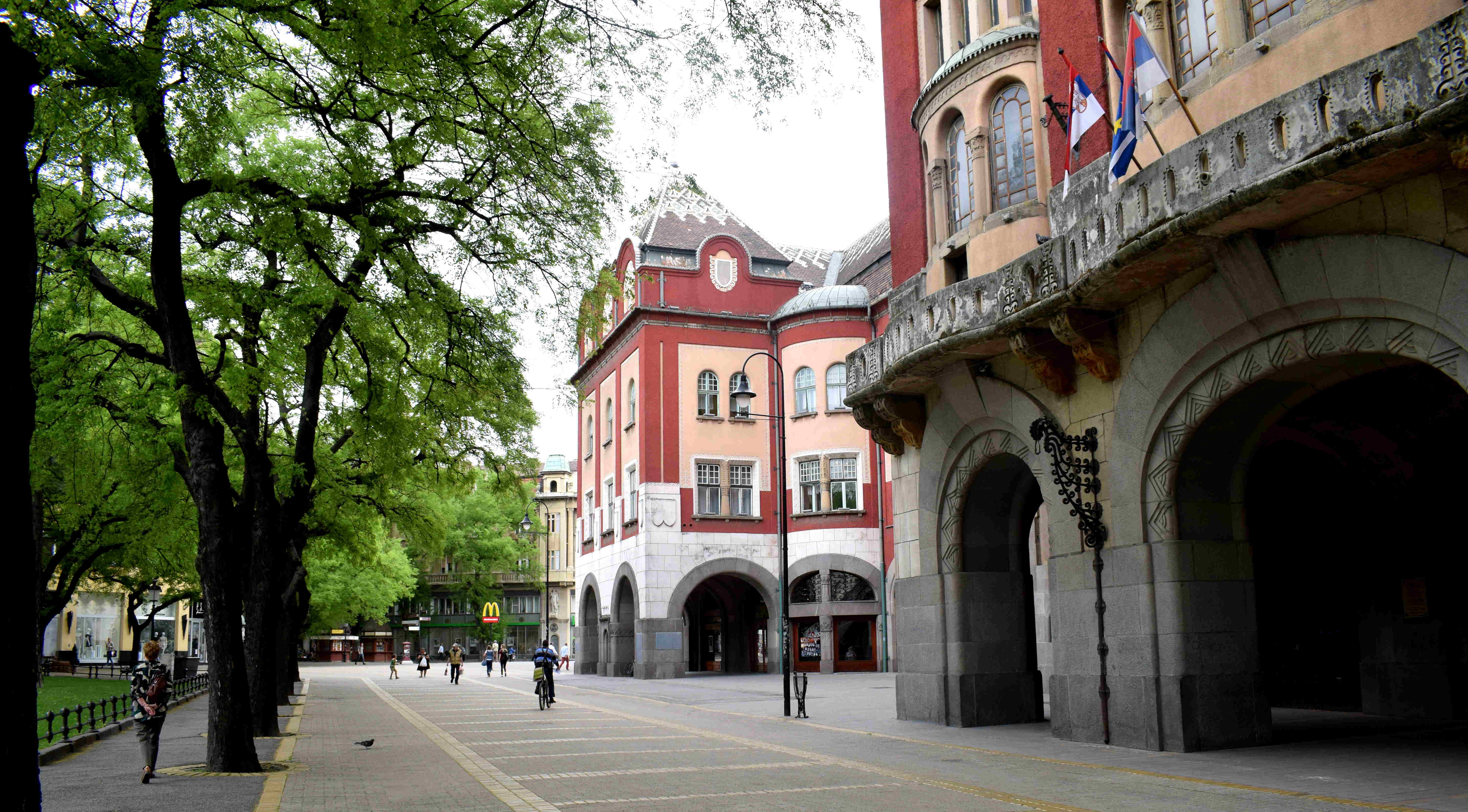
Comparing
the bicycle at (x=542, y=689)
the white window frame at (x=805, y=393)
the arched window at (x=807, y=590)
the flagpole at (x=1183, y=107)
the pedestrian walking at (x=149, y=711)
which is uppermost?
the white window frame at (x=805, y=393)

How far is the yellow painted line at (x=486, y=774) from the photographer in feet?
38.4

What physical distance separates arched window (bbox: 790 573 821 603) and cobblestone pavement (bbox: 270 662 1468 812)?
1942 cm

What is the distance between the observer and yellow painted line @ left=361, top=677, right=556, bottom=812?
460 inches

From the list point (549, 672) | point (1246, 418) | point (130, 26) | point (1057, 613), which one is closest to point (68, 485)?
point (549, 672)

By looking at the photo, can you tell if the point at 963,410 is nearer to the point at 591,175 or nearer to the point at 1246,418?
the point at 1246,418

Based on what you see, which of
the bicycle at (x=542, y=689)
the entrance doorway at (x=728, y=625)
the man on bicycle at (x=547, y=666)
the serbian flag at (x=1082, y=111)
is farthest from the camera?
the entrance doorway at (x=728, y=625)

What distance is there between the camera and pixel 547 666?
2778 centimetres

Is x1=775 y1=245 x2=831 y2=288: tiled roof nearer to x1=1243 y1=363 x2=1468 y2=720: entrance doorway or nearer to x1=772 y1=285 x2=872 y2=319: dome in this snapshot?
x1=772 y1=285 x2=872 y2=319: dome

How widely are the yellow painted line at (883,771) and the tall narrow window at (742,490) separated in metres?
22.5

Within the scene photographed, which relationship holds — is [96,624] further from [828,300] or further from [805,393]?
[828,300]

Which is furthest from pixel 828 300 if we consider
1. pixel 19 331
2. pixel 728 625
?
pixel 19 331

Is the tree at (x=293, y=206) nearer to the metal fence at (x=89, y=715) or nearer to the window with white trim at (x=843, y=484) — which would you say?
the metal fence at (x=89, y=715)

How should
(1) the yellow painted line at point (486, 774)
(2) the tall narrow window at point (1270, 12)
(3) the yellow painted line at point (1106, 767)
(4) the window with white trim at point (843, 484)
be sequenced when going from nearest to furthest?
(3) the yellow painted line at point (1106, 767), (1) the yellow painted line at point (486, 774), (2) the tall narrow window at point (1270, 12), (4) the window with white trim at point (843, 484)

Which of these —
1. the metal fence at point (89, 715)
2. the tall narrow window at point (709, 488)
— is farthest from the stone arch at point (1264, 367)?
the tall narrow window at point (709, 488)
